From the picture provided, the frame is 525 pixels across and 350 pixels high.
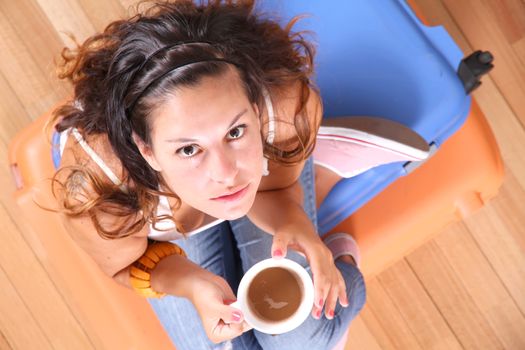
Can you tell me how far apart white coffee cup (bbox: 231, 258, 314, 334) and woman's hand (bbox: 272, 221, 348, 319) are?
6 cm

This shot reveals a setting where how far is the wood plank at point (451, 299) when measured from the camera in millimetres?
1370

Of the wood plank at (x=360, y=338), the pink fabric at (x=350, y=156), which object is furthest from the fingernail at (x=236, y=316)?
the wood plank at (x=360, y=338)

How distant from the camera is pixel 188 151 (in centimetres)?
65

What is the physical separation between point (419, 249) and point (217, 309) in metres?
0.76

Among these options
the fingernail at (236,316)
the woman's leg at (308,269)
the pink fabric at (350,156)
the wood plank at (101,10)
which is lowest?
the woman's leg at (308,269)

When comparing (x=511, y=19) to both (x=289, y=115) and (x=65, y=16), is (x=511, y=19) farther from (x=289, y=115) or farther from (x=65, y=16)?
(x=65, y=16)

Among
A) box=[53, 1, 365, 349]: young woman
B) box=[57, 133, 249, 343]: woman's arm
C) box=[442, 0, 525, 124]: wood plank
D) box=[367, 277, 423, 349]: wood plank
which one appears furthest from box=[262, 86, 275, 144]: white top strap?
box=[442, 0, 525, 124]: wood plank

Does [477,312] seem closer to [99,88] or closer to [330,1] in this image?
[330,1]

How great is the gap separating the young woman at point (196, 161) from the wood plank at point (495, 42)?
652mm

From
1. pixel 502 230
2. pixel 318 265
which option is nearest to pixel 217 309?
pixel 318 265

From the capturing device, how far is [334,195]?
1095 millimetres

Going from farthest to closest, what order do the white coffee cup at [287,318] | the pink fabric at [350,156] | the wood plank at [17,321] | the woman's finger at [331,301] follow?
1. the wood plank at [17,321]
2. the pink fabric at [350,156]
3. the woman's finger at [331,301]
4. the white coffee cup at [287,318]

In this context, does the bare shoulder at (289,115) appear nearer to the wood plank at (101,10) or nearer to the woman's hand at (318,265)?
the woman's hand at (318,265)

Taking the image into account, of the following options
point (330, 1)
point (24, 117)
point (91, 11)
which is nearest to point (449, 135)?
point (330, 1)
